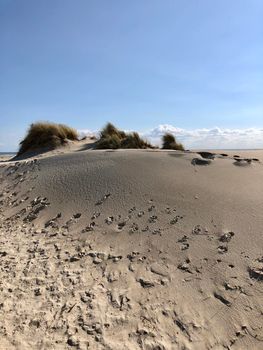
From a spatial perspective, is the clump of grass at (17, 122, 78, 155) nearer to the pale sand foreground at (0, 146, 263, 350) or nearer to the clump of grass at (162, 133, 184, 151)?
the clump of grass at (162, 133, 184, 151)

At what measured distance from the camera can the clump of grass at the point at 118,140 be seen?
405 inches

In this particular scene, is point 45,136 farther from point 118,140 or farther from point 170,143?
point 170,143

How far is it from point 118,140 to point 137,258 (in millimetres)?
6765

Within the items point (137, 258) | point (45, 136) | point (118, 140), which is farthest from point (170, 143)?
point (137, 258)

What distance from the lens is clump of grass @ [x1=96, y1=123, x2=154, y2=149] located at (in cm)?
1028

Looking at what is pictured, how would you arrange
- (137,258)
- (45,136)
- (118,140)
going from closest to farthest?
(137,258) → (118,140) → (45,136)

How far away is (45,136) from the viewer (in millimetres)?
11188

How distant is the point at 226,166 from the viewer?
613 cm

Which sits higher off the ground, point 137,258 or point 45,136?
point 45,136

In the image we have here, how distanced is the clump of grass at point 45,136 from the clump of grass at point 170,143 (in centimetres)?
284

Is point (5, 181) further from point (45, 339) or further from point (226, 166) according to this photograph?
point (45, 339)

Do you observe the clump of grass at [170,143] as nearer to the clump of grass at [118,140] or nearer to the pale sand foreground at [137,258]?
the clump of grass at [118,140]

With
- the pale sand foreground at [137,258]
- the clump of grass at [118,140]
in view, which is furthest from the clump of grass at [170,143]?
the pale sand foreground at [137,258]

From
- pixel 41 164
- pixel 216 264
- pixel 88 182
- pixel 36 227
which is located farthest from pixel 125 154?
pixel 216 264
